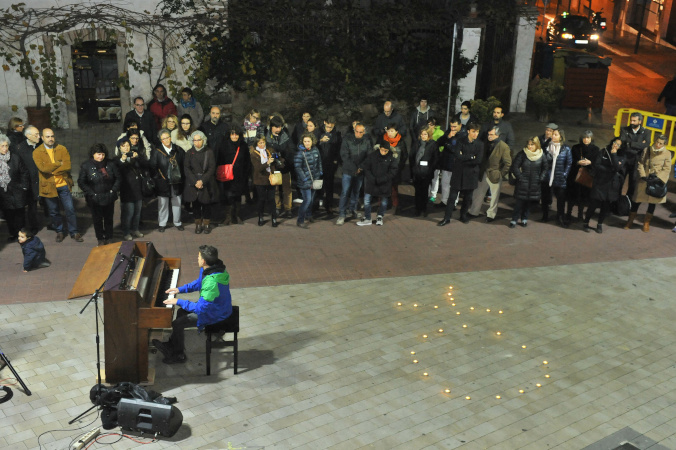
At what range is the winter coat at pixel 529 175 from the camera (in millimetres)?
13172

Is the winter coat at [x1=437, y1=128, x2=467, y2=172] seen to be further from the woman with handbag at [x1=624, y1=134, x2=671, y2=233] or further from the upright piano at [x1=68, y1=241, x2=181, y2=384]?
the upright piano at [x1=68, y1=241, x2=181, y2=384]

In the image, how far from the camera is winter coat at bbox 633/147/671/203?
1333 centimetres

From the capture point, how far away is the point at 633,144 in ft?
44.7

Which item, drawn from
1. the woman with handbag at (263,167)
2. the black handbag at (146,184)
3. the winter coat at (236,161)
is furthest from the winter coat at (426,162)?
the black handbag at (146,184)

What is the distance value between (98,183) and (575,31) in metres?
20.2

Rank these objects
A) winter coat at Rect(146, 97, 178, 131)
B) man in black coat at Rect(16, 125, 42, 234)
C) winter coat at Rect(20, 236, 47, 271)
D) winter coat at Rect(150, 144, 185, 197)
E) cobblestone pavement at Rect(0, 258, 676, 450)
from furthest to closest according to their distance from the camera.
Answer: winter coat at Rect(146, 97, 178, 131) < winter coat at Rect(150, 144, 185, 197) < man in black coat at Rect(16, 125, 42, 234) < winter coat at Rect(20, 236, 47, 271) < cobblestone pavement at Rect(0, 258, 676, 450)

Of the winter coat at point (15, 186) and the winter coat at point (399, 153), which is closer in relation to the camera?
the winter coat at point (15, 186)

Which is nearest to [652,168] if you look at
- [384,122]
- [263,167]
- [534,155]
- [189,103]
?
[534,155]

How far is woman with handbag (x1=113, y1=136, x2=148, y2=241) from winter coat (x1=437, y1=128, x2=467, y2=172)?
520 centimetres

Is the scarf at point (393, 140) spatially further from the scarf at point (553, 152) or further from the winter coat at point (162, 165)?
the winter coat at point (162, 165)

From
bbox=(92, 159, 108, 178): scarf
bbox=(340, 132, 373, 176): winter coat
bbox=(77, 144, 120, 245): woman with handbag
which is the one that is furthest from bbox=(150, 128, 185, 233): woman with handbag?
bbox=(340, 132, 373, 176): winter coat

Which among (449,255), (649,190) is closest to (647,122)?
(649,190)

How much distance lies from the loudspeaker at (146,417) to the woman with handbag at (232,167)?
581cm

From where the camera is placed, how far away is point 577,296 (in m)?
10.9
